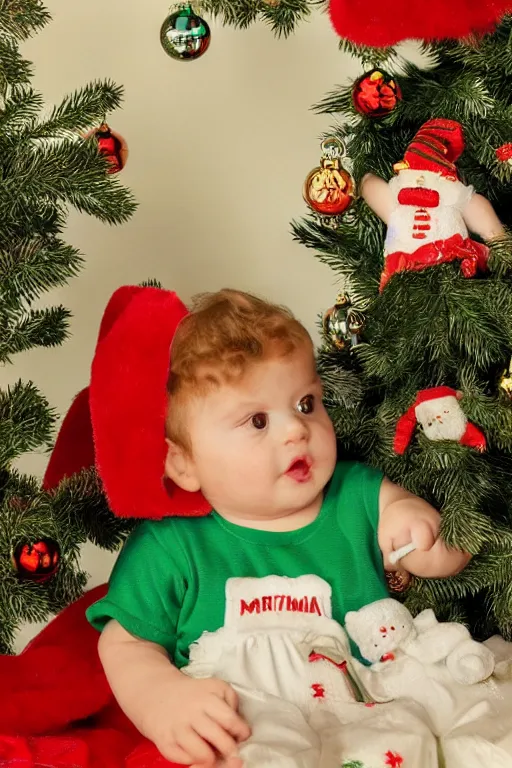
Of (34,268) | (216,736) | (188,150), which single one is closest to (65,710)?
(216,736)

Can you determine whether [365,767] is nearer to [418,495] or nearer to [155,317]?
[418,495]

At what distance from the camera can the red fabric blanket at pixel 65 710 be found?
1.07m

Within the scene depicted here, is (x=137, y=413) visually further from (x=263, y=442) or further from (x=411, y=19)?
(x=411, y=19)

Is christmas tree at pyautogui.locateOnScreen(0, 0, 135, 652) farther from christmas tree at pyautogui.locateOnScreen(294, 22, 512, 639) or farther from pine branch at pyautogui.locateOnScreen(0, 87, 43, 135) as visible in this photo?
christmas tree at pyautogui.locateOnScreen(294, 22, 512, 639)

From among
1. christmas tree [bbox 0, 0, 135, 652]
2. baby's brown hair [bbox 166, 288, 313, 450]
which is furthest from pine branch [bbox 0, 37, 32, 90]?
baby's brown hair [bbox 166, 288, 313, 450]

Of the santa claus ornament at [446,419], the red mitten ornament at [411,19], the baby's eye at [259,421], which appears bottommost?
the santa claus ornament at [446,419]

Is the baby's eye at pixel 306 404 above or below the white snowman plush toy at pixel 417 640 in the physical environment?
above

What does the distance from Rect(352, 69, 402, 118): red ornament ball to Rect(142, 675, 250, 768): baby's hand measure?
682 millimetres

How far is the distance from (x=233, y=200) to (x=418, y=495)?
2.81ft

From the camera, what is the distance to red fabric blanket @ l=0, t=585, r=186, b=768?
3.50 ft

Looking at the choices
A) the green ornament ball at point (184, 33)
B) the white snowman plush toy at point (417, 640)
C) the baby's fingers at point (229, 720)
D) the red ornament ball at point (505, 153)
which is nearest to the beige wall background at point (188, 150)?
the green ornament ball at point (184, 33)

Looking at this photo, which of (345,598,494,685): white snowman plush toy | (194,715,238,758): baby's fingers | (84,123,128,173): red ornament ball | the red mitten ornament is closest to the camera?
(194,715,238,758): baby's fingers

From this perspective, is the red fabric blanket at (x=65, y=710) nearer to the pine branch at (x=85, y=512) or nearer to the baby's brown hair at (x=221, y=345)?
the pine branch at (x=85, y=512)

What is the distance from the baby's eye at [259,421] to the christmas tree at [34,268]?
0.83ft
